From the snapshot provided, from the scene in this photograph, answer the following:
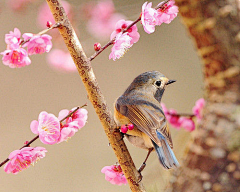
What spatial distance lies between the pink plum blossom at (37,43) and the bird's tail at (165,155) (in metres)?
0.45

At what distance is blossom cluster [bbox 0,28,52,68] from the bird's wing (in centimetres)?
35

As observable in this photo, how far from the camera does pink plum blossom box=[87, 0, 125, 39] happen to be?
7.41 ft

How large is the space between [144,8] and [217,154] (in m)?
0.68

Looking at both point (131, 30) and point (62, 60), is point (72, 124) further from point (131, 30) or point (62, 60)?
point (62, 60)

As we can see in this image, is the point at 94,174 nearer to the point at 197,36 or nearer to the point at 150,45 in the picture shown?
the point at 150,45

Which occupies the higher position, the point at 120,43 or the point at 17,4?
the point at 17,4

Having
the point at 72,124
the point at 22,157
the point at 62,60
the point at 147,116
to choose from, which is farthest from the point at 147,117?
the point at 62,60

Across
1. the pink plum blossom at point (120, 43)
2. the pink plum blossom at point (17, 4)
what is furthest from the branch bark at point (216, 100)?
the pink plum blossom at point (17, 4)

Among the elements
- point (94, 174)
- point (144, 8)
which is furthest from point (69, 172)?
point (144, 8)

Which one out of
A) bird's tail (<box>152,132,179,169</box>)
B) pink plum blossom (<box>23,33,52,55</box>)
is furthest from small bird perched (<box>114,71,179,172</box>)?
pink plum blossom (<box>23,33,52,55</box>)

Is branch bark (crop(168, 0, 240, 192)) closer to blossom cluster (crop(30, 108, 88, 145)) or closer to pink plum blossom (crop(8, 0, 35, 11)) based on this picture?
blossom cluster (crop(30, 108, 88, 145))

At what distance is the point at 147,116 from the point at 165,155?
0.18 meters

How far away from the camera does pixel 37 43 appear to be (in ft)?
2.98

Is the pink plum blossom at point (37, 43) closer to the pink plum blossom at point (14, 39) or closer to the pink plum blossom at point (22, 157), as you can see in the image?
the pink plum blossom at point (14, 39)
